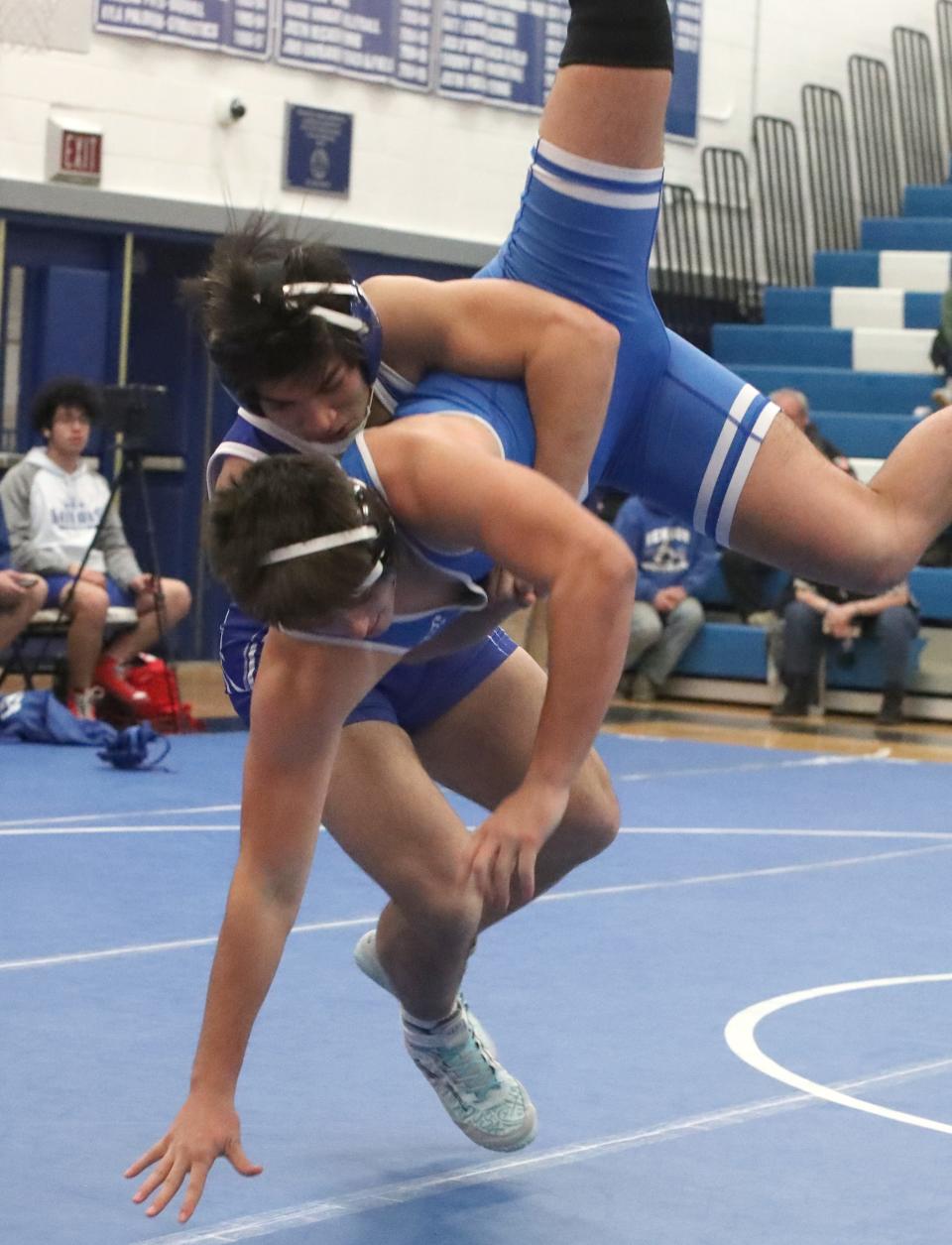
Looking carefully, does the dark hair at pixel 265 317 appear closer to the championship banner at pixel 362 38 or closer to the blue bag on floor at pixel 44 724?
the blue bag on floor at pixel 44 724

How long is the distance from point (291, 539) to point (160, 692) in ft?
18.4

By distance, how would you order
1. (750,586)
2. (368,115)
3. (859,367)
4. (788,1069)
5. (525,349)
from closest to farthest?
(525,349)
(788,1069)
(750,586)
(368,115)
(859,367)

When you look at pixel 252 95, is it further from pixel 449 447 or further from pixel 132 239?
pixel 449 447

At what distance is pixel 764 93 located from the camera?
1200 centimetres

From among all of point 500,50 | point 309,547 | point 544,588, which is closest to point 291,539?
point 309,547

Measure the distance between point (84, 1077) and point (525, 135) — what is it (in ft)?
27.4

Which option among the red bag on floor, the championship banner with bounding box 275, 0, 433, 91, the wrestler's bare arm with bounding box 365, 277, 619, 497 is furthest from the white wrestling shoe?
the championship banner with bounding box 275, 0, 433, 91

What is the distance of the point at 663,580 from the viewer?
9.14 meters

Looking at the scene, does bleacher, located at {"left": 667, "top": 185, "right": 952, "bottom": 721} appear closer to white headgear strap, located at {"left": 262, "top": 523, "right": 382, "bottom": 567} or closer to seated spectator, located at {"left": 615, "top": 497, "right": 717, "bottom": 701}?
seated spectator, located at {"left": 615, "top": 497, "right": 717, "bottom": 701}

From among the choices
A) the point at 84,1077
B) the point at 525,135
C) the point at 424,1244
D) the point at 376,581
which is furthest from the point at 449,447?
the point at 525,135

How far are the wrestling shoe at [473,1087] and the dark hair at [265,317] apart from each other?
975mm

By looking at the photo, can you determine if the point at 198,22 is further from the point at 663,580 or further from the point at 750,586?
the point at 750,586

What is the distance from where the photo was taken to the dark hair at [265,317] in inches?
96.5

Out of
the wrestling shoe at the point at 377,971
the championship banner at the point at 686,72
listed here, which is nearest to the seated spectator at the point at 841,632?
the championship banner at the point at 686,72
